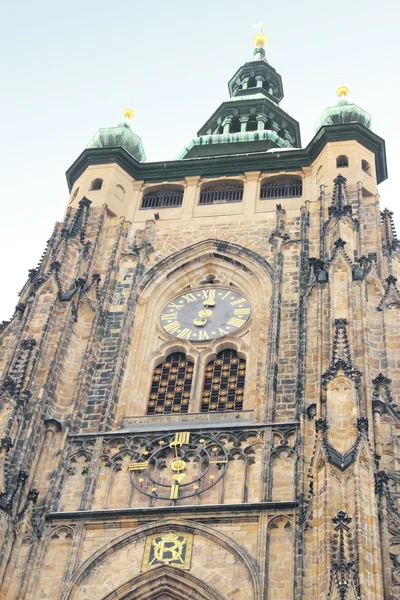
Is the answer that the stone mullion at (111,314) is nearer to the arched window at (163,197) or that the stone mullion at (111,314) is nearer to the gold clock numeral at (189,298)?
the gold clock numeral at (189,298)

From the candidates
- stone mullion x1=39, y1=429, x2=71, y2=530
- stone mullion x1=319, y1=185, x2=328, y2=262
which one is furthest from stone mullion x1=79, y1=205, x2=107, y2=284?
stone mullion x1=39, y1=429, x2=71, y2=530

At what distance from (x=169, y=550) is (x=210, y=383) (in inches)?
200

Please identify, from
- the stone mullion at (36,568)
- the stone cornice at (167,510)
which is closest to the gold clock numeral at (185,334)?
the stone cornice at (167,510)

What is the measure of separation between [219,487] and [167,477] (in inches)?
42.3

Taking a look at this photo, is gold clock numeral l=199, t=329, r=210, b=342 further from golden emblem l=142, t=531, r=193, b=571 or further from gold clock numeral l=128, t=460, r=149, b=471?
golden emblem l=142, t=531, r=193, b=571

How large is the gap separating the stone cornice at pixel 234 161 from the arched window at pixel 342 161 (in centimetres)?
64

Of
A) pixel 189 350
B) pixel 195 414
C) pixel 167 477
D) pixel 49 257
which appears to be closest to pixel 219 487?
pixel 167 477

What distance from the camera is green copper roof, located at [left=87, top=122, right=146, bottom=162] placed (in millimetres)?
32281

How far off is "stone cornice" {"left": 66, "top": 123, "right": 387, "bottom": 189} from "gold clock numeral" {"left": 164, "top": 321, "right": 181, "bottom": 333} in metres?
5.59

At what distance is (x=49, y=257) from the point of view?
90.4 ft

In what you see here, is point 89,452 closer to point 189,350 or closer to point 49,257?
point 189,350

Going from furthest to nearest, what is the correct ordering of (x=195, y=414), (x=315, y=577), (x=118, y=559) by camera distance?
(x=195, y=414) → (x=118, y=559) → (x=315, y=577)

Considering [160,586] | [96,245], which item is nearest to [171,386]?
[96,245]

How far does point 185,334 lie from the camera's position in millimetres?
26531
